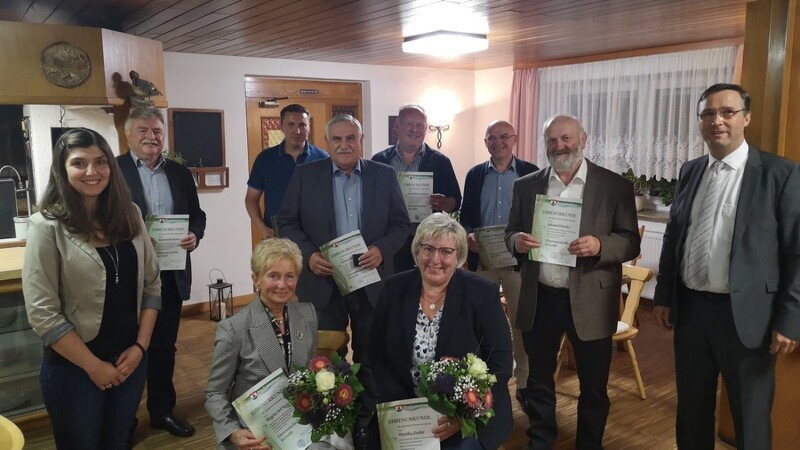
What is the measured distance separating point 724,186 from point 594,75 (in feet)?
12.5

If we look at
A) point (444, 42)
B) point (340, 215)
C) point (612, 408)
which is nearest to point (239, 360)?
point (340, 215)

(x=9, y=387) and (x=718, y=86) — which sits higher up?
(x=718, y=86)

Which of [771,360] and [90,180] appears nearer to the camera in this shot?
[90,180]

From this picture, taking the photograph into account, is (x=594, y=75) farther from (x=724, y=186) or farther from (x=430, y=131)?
(x=724, y=186)

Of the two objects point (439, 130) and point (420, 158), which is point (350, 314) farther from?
point (439, 130)

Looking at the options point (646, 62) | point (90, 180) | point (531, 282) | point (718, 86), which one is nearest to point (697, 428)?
point (531, 282)

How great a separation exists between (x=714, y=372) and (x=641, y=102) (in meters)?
3.65

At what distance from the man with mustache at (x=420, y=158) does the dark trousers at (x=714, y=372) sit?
1.41m

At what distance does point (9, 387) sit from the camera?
3.13 metres

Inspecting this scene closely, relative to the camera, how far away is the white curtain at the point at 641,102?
499 centimetres

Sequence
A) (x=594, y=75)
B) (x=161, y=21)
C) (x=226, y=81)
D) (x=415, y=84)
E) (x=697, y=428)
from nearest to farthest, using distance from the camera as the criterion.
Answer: (x=697, y=428) < (x=161, y=21) < (x=226, y=81) < (x=594, y=75) < (x=415, y=84)

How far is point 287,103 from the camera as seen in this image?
5.68 m

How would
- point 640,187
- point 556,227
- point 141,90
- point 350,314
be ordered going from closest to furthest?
point 556,227
point 350,314
point 141,90
point 640,187

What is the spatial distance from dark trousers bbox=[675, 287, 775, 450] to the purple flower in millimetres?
1114
